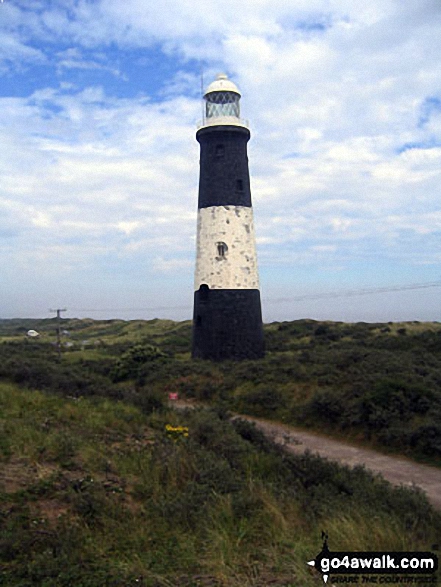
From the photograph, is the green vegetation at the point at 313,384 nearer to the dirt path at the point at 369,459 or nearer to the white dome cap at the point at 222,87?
the dirt path at the point at 369,459

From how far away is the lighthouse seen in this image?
22859 mm

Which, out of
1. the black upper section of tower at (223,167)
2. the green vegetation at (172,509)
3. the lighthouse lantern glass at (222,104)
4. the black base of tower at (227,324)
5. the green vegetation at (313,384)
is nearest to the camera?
the green vegetation at (172,509)

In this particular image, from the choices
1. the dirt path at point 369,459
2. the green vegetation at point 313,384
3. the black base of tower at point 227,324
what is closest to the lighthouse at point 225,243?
the black base of tower at point 227,324

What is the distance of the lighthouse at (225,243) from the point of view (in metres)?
22.9

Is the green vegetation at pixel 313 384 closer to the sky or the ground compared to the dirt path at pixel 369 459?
closer to the sky

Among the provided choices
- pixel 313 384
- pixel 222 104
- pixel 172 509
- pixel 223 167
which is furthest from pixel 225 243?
pixel 172 509

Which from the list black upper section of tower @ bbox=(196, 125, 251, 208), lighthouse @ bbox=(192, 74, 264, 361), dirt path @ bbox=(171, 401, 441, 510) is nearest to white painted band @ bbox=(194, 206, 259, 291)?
lighthouse @ bbox=(192, 74, 264, 361)

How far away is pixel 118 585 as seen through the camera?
4.43 meters

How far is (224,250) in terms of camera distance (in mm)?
22891

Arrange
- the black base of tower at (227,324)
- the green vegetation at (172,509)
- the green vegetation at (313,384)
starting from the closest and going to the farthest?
the green vegetation at (172,509) < the green vegetation at (313,384) < the black base of tower at (227,324)

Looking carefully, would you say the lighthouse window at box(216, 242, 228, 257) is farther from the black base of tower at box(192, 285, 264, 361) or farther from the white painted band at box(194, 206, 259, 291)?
the black base of tower at box(192, 285, 264, 361)

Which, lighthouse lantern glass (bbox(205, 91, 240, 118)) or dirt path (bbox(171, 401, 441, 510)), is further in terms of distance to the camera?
lighthouse lantern glass (bbox(205, 91, 240, 118))

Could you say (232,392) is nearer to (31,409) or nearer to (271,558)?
(31,409)

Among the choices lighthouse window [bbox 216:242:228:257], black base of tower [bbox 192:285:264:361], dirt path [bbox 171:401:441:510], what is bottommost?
dirt path [bbox 171:401:441:510]
